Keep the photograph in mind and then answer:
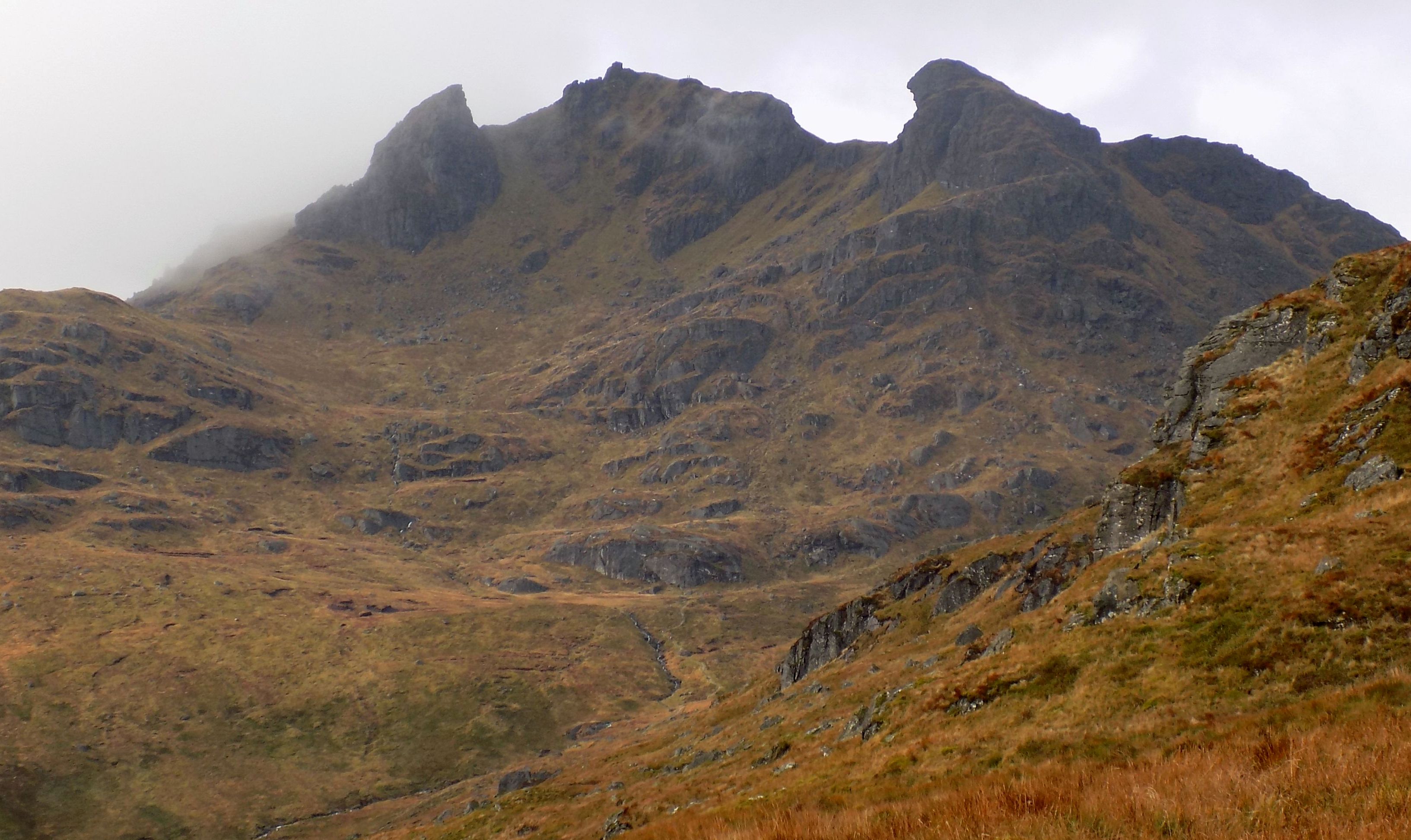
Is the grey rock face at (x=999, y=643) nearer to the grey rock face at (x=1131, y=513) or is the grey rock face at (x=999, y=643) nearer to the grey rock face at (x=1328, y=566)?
the grey rock face at (x=1131, y=513)

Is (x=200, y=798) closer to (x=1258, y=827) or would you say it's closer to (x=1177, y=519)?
(x=1177, y=519)

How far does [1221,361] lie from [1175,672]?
113ft

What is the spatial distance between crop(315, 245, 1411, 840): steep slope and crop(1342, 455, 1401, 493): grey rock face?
12cm

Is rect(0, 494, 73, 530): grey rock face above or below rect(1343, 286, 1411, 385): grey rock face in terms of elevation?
below

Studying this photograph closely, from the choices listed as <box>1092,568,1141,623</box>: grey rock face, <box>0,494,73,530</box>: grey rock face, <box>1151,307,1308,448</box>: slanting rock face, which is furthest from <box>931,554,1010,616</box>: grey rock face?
<box>0,494,73,530</box>: grey rock face

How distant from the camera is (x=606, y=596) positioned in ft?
638

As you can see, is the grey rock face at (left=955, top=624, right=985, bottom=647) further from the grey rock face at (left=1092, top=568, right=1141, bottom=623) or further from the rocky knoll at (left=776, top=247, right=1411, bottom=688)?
the grey rock face at (left=1092, top=568, right=1141, bottom=623)

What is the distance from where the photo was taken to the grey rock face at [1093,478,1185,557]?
46.3 m

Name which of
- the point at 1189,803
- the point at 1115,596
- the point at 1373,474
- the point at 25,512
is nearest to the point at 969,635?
the point at 1115,596

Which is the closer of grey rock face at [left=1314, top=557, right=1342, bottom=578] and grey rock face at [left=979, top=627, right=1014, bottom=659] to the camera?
grey rock face at [left=1314, top=557, right=1342, bottom=578]

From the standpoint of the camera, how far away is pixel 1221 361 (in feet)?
169

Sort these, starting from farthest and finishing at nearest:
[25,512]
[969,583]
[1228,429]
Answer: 1. [25,512]
2. [969,583]
3. [1228,429]

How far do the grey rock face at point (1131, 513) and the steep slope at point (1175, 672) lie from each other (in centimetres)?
16

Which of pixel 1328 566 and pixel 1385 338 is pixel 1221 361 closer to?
→ pixel 1385 338
